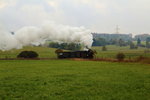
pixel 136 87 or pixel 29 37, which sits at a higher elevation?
pixel 29 37

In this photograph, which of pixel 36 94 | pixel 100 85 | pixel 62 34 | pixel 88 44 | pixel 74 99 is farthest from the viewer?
pixel 88 44

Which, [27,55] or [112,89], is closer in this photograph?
[112,89]

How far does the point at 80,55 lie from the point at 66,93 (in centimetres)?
5302

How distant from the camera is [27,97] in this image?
16.1 m

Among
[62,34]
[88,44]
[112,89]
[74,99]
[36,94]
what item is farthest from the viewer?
[88,44]

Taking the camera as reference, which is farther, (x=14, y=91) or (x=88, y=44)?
(x=88, y=44)

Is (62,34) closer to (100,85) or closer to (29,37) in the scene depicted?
(29,37)

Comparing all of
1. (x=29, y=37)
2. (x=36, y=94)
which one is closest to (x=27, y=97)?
(x=36, y=94)

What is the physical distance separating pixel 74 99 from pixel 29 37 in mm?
47542

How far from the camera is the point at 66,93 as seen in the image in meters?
17.2

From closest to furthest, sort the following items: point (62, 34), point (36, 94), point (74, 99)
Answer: point (74, 99) → point (36, 94) → point (62, 34)

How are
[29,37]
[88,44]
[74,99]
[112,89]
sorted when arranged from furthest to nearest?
1. [88,44]
2. [29,37]
3. [112,89]
4. [74,99]

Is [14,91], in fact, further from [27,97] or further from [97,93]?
[97,93]

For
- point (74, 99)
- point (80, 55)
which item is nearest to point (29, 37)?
point (80, 55)
